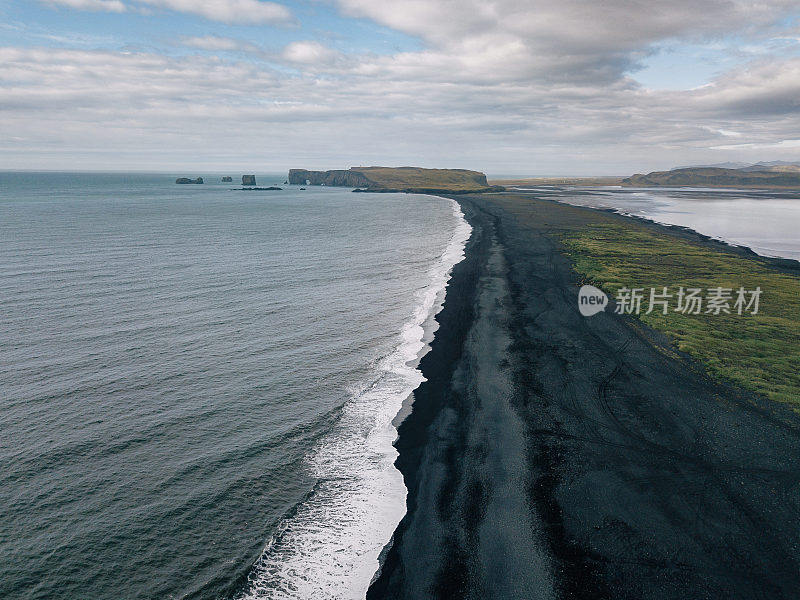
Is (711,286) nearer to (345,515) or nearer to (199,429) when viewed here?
(345,515)

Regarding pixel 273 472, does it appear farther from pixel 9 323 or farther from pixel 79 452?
pixel 9 323

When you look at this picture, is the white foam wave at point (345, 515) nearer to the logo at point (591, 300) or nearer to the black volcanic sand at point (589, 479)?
the black volcanic sand at point (589, 479)

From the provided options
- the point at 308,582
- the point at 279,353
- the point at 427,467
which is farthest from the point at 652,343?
the point at 308,582

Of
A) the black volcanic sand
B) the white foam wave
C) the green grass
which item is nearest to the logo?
the green grass

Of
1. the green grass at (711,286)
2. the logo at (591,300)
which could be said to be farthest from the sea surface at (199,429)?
the green grass at (711,286)

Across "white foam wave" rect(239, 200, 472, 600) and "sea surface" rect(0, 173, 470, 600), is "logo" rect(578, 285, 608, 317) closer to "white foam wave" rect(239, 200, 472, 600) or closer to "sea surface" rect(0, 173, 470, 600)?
"sea surface" rect(0, 173, 470, 600)
